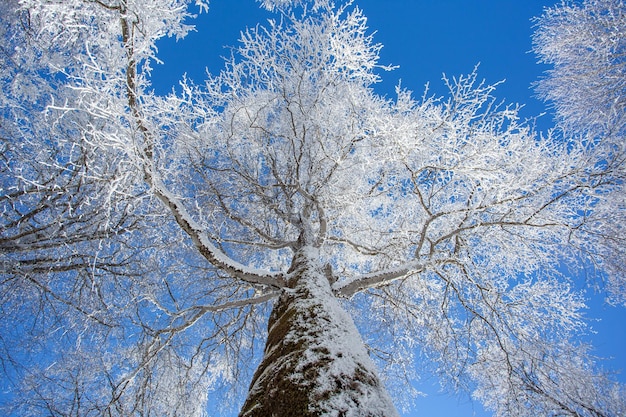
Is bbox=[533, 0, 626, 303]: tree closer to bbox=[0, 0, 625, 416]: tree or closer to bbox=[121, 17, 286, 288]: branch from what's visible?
bbox=[0, 0, 625, 416]: tree

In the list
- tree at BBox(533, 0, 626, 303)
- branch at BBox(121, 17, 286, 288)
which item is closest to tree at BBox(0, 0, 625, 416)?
branch at BBox(121, 17, 286, 288)

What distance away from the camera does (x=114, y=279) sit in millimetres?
5266

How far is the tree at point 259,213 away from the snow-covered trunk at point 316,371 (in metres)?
0.46

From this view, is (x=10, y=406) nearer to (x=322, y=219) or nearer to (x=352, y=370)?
(x=322, y=219)

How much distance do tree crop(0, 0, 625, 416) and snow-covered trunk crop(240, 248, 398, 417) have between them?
46 centimetres

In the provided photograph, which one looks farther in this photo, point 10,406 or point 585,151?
point 10,406

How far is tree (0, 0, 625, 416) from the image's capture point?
145 inches

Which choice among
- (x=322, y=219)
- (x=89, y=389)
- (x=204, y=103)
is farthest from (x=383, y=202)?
(x=89, y=389)

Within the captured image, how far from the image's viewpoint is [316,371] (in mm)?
1493

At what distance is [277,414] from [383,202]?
5.65 meters

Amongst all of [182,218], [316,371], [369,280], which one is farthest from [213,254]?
Answer: [316,371]

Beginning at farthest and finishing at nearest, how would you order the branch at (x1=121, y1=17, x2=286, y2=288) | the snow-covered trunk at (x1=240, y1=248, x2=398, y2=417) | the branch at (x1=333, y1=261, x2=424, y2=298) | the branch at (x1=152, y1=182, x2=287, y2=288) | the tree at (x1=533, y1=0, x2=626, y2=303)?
the tree at (x1=533, y1=0, x2=626, y2=303), the branch at (x1=333, y1=261, x2=424, y2=298), the branch at (x1=152, y1=182, x2=287, y2=288), the branch at (x1=121, y1=17, x2=286, y2=288), the snow-covered trunk at (x1=240, y1=248, x2=398, y2=417)

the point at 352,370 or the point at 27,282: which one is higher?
the point at 27,282

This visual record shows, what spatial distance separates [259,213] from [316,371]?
15.4ft
